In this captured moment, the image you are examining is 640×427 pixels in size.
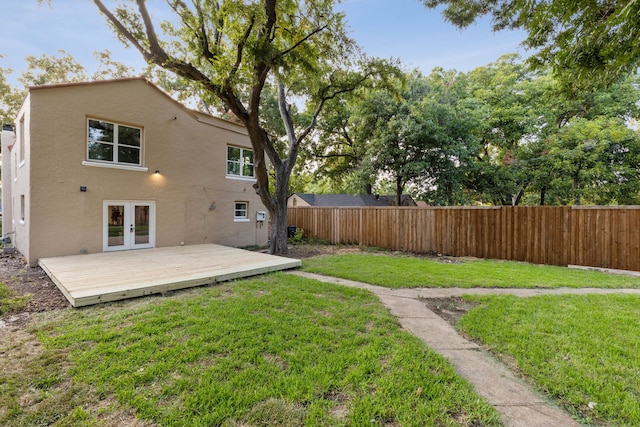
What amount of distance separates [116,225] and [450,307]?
359 inches

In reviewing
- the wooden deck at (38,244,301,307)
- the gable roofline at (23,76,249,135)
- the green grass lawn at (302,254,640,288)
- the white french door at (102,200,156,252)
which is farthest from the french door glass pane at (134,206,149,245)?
the green grass lawn at (302,254,640,288)

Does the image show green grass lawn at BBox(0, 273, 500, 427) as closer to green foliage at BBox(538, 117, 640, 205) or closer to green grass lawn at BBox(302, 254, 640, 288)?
green grass lawn at BBox(302, 254, 640, 288)

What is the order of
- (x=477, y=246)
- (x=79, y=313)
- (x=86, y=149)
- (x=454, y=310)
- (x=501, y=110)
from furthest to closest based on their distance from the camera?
(x=501, y=110), (x=477, y=246), (x=86, y=149), (x=454, y=310), (x=79, y=313)

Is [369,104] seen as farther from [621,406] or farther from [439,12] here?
[621,406]

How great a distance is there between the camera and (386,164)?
15.0 m

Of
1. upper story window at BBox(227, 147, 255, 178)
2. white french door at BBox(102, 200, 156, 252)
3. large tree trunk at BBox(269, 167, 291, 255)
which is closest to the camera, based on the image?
white french door at BBox(102, 200, 156, 252)

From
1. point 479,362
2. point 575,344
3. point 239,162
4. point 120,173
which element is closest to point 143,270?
point 120,173

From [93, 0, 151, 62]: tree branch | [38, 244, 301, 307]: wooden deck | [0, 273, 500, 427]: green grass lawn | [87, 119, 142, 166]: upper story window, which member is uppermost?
[93, 0, 151, 62]: tree branch

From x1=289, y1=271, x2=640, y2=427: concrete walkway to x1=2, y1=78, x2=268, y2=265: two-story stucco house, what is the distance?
24.6 ft

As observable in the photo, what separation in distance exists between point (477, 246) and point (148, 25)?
11.3 metres

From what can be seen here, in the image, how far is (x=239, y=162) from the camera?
36.3 feet

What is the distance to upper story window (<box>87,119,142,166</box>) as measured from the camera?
7609 mm

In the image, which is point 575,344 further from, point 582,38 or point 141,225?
point 141,225

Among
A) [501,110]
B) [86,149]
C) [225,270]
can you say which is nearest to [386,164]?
[501,110]
